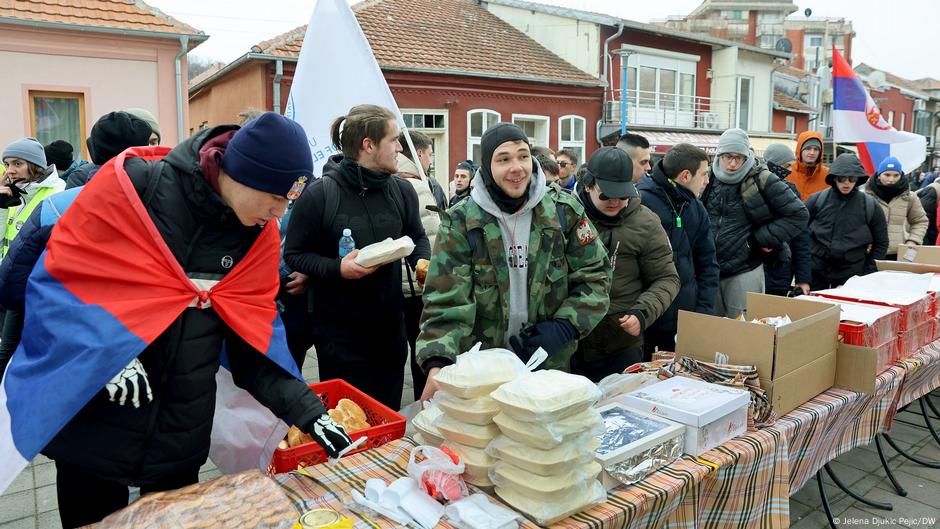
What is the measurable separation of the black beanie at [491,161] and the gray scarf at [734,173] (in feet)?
8.20

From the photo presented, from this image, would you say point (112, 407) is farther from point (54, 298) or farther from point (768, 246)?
point (768, 246)

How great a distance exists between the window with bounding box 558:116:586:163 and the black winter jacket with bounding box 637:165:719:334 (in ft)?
53.4

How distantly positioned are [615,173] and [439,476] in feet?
6.06

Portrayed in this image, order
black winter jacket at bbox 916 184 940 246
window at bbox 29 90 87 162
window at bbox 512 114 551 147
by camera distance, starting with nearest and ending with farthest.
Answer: black winter jacket at bbox 916 184 940 246
window at bbox 29 90 87 162
window at bbox 512 114 551 147

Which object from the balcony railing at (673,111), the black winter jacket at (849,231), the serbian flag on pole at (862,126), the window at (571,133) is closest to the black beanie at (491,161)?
the black winter jacket at (849,231)

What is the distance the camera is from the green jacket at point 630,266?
3.23m

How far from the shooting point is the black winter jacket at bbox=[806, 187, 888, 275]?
532 centimetres

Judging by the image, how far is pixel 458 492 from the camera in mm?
1736

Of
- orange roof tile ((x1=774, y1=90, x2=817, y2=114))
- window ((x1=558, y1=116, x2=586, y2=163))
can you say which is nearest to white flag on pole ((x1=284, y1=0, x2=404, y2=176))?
window ((x1=558, y1=116, x2=586, y2=163))

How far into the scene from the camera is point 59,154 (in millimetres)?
6098

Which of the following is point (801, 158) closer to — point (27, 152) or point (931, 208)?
point (931, 208)

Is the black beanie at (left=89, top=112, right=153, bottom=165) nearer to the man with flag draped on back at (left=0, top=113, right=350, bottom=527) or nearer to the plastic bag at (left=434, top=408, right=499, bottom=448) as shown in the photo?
the man with flag draped on back at (left=0, top=113, right=350, bottom=527)

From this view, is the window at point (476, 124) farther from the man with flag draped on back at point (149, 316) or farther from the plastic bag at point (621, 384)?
the man with flag draped on back at point (149, 316)

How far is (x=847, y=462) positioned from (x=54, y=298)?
13.4ft
